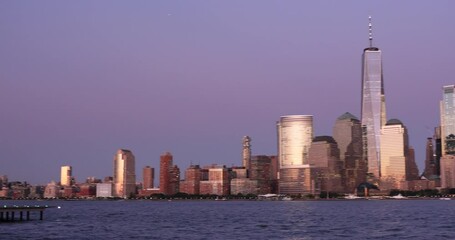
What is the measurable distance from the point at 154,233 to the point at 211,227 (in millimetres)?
18355

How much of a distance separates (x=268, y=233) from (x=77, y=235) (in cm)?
3270

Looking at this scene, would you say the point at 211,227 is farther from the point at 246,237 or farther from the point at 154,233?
the point at 246,237

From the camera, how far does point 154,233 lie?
384ft

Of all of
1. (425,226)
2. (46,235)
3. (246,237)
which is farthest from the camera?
(425,226)

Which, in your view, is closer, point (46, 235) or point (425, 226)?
point (46, 235)

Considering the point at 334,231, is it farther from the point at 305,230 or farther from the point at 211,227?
the point at 211,227

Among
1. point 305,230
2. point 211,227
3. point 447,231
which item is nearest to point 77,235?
point 211,227

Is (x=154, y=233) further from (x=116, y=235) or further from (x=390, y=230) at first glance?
(x=390, y=230)

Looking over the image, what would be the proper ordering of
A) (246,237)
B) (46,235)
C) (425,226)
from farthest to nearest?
(425,226) < (46,235) < (246,237)

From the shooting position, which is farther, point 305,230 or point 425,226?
point 425,226

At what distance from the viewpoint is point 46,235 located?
11388cm

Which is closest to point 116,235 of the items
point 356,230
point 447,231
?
point 356,230

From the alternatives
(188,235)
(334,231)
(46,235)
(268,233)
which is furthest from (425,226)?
(46,235)

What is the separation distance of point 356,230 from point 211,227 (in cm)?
2954
